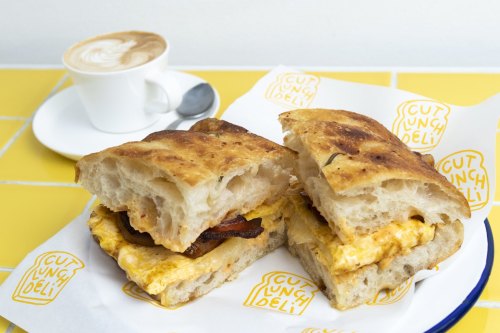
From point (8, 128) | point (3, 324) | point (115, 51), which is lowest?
point (8, 128)

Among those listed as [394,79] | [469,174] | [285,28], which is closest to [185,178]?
[469,174]

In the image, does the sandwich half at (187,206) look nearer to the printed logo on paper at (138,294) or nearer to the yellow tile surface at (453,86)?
the printed logo on paper at (138,294)

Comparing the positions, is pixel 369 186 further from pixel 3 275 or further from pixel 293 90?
pixel 3 275

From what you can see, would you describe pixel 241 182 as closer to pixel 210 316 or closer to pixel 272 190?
pixel 272 190

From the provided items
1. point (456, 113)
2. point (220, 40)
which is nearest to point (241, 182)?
point (456, 113)

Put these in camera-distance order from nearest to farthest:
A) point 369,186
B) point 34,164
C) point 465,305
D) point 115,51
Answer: point 465,305, point 369,186, point 34,164, point 115,51

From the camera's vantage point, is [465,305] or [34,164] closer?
[465,305]

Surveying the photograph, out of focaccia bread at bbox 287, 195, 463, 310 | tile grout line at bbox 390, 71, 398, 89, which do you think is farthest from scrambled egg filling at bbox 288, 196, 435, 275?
tile grout line at bbox 390, 71, 398, 89
